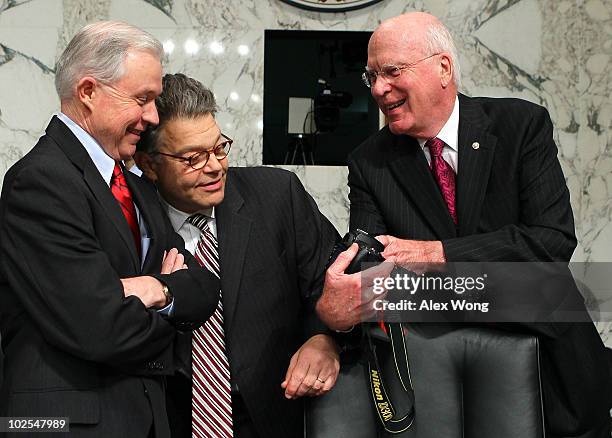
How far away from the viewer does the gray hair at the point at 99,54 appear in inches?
84.3

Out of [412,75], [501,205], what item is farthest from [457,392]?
[412,75]

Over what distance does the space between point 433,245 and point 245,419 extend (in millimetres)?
710

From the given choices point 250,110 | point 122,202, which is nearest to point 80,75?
point 122,202

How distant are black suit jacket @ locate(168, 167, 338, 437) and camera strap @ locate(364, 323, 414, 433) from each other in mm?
275

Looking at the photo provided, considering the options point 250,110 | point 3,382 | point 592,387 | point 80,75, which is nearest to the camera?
point 3,382

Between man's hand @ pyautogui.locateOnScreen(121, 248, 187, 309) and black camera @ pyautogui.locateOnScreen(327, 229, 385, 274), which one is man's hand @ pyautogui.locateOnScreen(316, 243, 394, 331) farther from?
man's hand @ pyautogui.locateOnScreen(121, 248, 187, 309)

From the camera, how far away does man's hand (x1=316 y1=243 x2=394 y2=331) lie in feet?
7.25

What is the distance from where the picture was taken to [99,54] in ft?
7.02

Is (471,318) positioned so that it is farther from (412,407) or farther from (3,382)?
(3,382)

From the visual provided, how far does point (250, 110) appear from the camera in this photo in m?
4.58

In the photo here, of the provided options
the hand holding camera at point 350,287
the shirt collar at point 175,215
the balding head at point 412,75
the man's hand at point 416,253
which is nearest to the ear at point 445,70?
the balding head at point 412,75

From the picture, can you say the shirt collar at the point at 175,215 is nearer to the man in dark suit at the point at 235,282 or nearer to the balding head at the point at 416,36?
the man in dark suit at the point at 235,282

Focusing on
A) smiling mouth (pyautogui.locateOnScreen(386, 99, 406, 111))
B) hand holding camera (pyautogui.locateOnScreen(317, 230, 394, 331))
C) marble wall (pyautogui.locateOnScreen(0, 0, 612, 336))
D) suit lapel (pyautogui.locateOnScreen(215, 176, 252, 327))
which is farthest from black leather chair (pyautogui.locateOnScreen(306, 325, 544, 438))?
marble wall (pyautogui.locateOnScreen(0, 0, 612, 336))

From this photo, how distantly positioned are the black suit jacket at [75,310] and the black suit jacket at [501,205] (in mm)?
794
